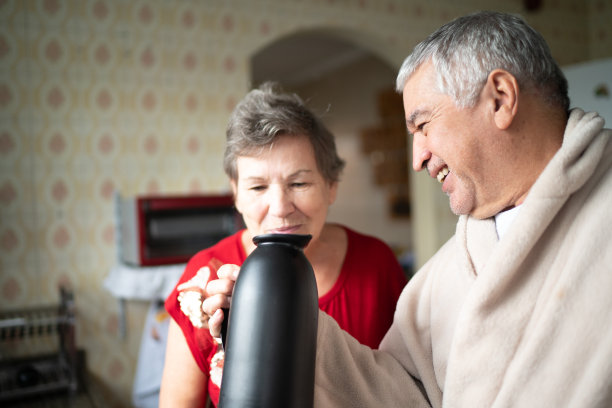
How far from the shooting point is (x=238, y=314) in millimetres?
625

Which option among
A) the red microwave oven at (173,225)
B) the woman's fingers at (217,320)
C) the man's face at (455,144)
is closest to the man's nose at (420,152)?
the man's face at (455,144)

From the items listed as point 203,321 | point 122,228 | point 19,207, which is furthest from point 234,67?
point 203,321

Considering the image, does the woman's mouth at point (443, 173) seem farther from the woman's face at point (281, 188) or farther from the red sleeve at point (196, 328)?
the red sleeve at point (196, 328)

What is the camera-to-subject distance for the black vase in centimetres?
60

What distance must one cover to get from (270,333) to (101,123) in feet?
8.01

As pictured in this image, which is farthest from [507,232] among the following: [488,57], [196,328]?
[196,328]

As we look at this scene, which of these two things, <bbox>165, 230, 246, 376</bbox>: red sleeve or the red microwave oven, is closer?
<bbox>165, 230, 246, 376</bbox>: red sleeve

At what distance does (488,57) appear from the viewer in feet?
2.61

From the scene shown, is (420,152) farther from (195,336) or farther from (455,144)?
(195,336)

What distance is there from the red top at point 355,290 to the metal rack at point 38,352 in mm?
1315

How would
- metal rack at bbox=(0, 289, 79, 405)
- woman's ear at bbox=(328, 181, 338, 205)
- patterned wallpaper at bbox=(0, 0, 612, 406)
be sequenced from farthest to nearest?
patterned wallpaper at bbox=(0, 0, 612, 406) < metal rack at bbox=(0, 289, 79, 405) < woman's ear at bbox=(328, 181, 338, 205)

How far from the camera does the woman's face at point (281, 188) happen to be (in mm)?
1104

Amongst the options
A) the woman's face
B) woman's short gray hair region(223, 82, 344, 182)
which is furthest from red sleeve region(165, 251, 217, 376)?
woman's short gray hair region(223, 82, 344, 182)

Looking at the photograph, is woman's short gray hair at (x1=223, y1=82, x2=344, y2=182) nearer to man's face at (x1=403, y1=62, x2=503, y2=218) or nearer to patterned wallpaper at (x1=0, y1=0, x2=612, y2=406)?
man's face at (x1=403, y1=62, x2=503, y2=218)
